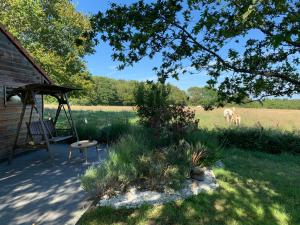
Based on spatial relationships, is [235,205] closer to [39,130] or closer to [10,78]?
[39,130]

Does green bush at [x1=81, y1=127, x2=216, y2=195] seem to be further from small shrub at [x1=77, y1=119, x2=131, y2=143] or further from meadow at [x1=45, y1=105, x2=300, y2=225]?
small shrub at [x1=77, y1=119, x2=131, y2=143]

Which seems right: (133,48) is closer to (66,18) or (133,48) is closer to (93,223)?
(93,223)

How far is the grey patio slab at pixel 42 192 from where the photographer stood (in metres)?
4.94

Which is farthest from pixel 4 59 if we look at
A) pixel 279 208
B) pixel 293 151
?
pixel 293 151

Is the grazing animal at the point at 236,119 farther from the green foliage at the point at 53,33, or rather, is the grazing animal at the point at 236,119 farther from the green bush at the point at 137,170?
the green foliage at the point at 53,33

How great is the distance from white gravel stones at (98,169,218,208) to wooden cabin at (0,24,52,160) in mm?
6136

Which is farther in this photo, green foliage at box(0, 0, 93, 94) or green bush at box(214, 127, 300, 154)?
green foliage at box(0, 0, 93, 94)

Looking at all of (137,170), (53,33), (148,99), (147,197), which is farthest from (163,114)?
(53,33)

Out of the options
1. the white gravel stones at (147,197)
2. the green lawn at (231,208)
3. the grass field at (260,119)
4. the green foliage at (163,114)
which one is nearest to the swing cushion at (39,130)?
the green foliage at (163,114)

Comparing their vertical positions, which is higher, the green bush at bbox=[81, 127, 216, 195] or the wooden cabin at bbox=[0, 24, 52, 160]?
the wooden cabin at bbox=[0, 24, 52, 160]

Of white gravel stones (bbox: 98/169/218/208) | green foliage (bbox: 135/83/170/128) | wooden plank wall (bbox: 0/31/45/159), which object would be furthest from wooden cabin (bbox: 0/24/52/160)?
white gravel stones (bbox: 98/169/218/208)

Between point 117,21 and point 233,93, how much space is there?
9.34 ft

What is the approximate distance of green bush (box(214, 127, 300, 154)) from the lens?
1262 centimetres

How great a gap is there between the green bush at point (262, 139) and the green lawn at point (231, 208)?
5.10m
